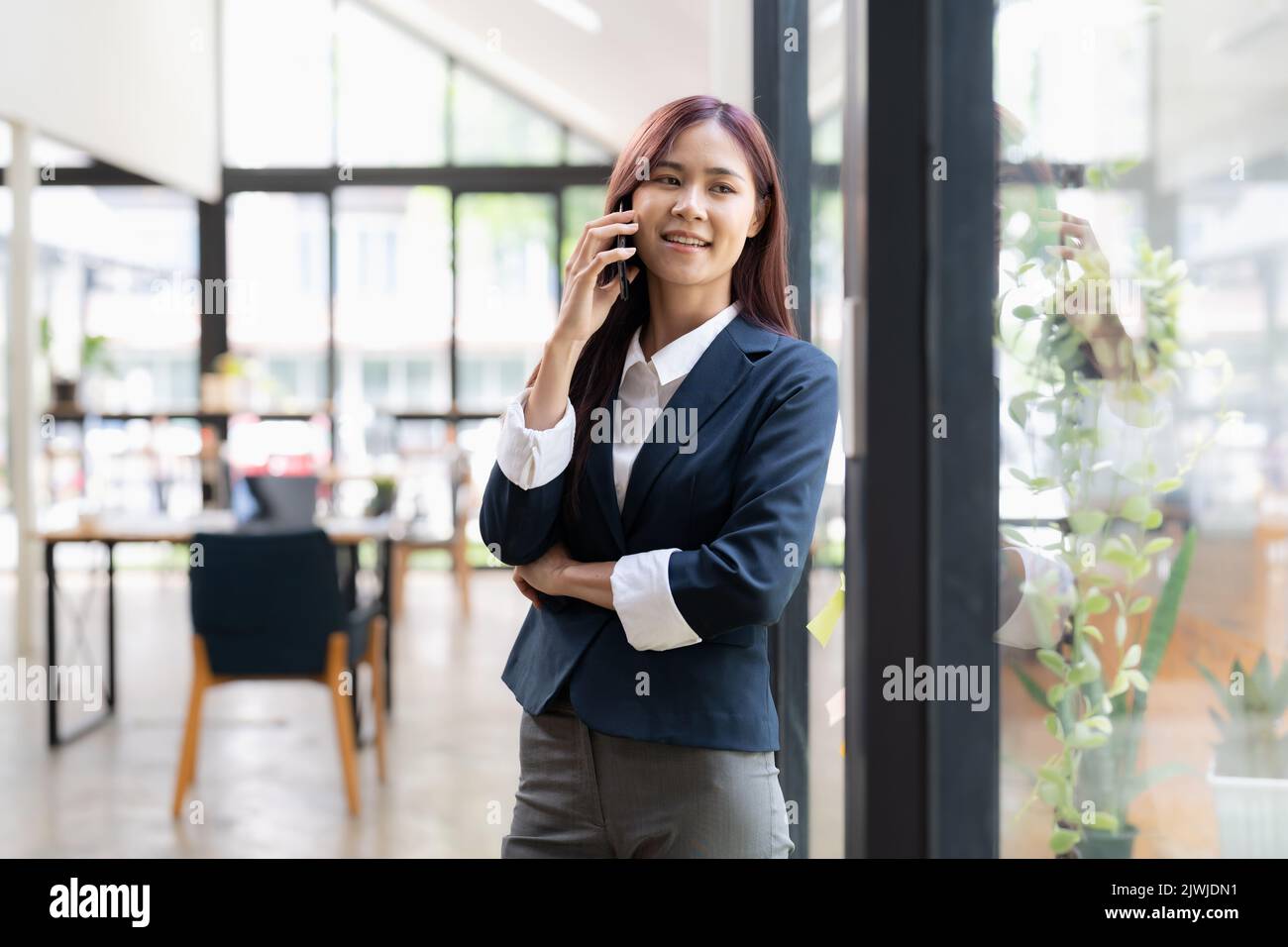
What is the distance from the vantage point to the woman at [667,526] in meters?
1.24

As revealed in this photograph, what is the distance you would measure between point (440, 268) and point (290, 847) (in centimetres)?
648

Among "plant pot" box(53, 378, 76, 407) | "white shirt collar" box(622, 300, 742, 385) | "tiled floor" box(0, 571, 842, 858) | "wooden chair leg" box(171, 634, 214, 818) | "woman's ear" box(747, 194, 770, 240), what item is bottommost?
"tiled floor" box(0, 571, 842, 858)

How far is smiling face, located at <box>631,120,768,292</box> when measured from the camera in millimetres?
1315

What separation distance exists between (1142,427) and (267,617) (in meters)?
2.94

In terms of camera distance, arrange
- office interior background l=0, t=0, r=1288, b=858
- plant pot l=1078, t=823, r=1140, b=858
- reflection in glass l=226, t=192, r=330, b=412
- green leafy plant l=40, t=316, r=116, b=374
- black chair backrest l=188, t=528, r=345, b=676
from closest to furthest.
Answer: office interior background l=0, t=0, r=1288, b=858, plant pot l=1078, t=823, r=1140, b=858, black chair backrest l=188, t=528, r=345, b=676, green leafy plant l=40, t=316, r=116, b=374, reflection in glass l=226, t=192, r=330, b=412

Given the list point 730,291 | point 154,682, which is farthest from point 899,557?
point 154,682

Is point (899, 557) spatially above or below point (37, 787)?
above

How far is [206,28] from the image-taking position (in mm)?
8562

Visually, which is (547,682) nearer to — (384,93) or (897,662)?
(897,662)

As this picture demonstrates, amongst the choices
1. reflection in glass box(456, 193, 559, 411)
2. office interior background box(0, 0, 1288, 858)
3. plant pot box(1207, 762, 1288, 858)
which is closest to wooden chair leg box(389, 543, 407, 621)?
office interior background box(0, 0, 1288, 858)

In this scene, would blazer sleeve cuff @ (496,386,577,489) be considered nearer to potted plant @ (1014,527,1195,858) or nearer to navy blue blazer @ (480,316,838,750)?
navy blue blazer @ (480,316,838,750)

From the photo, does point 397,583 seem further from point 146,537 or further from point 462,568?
point 146,537

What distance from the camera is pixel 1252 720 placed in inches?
51.3

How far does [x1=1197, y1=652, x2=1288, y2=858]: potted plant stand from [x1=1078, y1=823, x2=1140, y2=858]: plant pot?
0.37 ft
